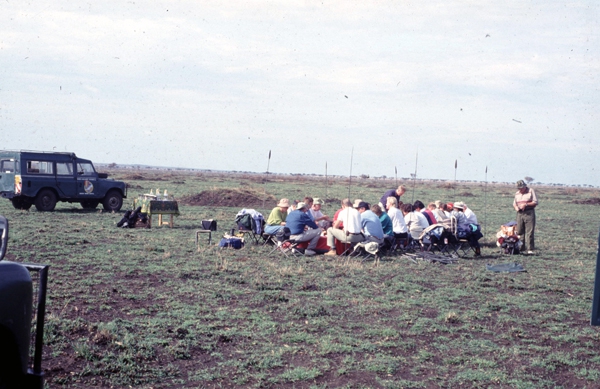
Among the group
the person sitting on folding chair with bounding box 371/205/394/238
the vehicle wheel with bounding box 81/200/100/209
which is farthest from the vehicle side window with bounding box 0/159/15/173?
the person sitting on folding chair with bounding box 371/205/394/238

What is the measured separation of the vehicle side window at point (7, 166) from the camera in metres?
20.6

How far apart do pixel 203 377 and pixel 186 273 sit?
5094 mm

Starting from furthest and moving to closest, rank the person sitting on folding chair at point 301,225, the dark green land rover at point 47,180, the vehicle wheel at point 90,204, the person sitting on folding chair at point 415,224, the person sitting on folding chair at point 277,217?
→ 1. the vehicle wheel at point 90,204
2. the dark green land rover at point 47,180
3. the person sitting on folding chair at point 415,224
4. the person sitting on folding chair at point 277,217
5. the person sitting on folding chair at point 301,225

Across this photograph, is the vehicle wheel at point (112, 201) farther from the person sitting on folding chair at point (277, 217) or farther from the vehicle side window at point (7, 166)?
the person sitting on folding chair at point (277, 217)

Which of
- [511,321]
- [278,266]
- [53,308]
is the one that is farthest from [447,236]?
[53,308]

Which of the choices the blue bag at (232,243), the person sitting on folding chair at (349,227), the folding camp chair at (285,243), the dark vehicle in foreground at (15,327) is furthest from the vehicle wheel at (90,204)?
the dark vehicle in foreground at (15,327)

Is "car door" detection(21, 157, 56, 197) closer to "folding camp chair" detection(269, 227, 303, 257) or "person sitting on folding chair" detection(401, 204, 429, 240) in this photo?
"folding camp chair" detection(269, 227, 303, 257)

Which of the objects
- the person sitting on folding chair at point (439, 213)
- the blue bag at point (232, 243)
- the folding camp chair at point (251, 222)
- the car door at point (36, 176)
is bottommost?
the blue bag at point (232, 243)

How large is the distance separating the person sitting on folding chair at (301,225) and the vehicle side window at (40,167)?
11.8 metres

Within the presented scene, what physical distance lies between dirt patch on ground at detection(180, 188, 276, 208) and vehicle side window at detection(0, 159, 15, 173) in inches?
397

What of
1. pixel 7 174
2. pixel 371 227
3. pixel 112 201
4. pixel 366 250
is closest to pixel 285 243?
pixel 366 250

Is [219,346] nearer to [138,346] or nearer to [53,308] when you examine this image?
[138,346]

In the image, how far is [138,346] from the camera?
604cm

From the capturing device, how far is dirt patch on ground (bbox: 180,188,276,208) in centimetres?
2975
